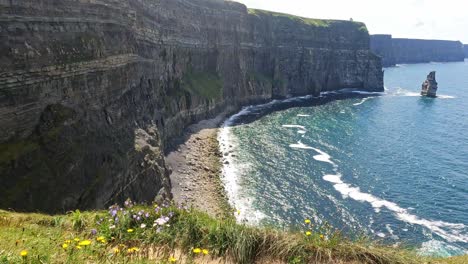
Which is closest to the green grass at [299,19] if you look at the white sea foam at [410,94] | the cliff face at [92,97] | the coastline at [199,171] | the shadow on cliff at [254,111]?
the shadow on cliff at [254,111]

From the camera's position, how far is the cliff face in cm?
2506

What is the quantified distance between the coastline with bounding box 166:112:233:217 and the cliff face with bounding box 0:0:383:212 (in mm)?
3025

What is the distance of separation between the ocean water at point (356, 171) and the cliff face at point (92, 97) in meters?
12.7

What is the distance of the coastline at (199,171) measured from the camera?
4516 centimetres

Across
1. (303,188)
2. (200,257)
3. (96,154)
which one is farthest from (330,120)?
(200,257)

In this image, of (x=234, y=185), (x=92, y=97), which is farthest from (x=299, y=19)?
(x=92, y=97)

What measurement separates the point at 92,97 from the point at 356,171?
40.9 meters

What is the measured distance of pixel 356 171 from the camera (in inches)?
2243

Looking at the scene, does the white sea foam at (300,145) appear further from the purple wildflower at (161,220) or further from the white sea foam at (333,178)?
the purple wildflower at (161,220)

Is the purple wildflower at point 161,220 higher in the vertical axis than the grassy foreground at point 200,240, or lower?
higher

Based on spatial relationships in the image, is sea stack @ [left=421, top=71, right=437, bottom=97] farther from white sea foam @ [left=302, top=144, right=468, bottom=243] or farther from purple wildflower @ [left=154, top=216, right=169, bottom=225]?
purple wildflower @ [left=154, top=216, right=169, bottom=225]

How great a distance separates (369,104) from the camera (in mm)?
117500

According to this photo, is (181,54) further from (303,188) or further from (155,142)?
(303,188)

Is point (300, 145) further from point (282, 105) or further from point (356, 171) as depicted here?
point (282, 105)
